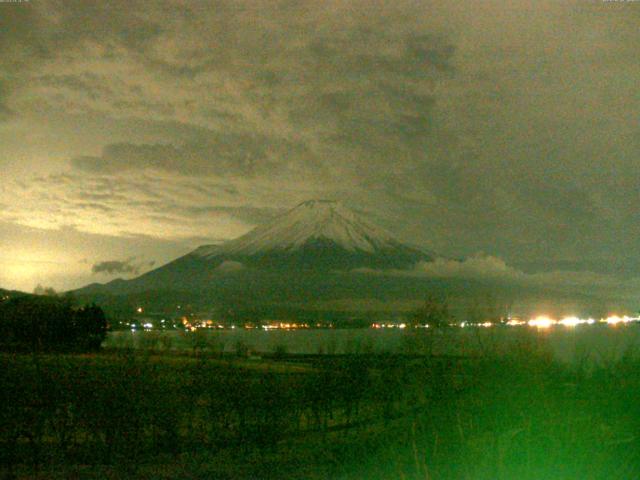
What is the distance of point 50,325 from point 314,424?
29106mm

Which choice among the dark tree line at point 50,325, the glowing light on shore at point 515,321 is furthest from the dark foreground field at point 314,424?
the dark tree line at point 50,325

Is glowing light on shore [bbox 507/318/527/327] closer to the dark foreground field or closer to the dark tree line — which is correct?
the dark foreground field

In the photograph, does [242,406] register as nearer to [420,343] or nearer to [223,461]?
[223,461]

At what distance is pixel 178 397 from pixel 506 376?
16.6ft

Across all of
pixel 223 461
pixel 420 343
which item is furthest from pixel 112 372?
pixel 420 343

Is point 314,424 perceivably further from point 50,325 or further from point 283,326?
point 283,326

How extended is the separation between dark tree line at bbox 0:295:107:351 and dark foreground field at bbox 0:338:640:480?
76.2ft

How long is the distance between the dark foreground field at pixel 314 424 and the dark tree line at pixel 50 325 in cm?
2323

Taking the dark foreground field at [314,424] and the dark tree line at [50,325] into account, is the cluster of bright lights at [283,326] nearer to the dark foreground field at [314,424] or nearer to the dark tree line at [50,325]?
the dark tree line at [50,325]

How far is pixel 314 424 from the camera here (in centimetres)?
1448

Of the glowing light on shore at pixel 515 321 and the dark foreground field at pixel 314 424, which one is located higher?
the glowing light on shore at pixel 515 321

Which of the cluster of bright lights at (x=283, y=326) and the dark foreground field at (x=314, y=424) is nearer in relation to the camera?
the dark foreground field at (x=314, y=424)

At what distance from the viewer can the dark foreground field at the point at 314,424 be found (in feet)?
24.3

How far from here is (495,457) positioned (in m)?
6.96
